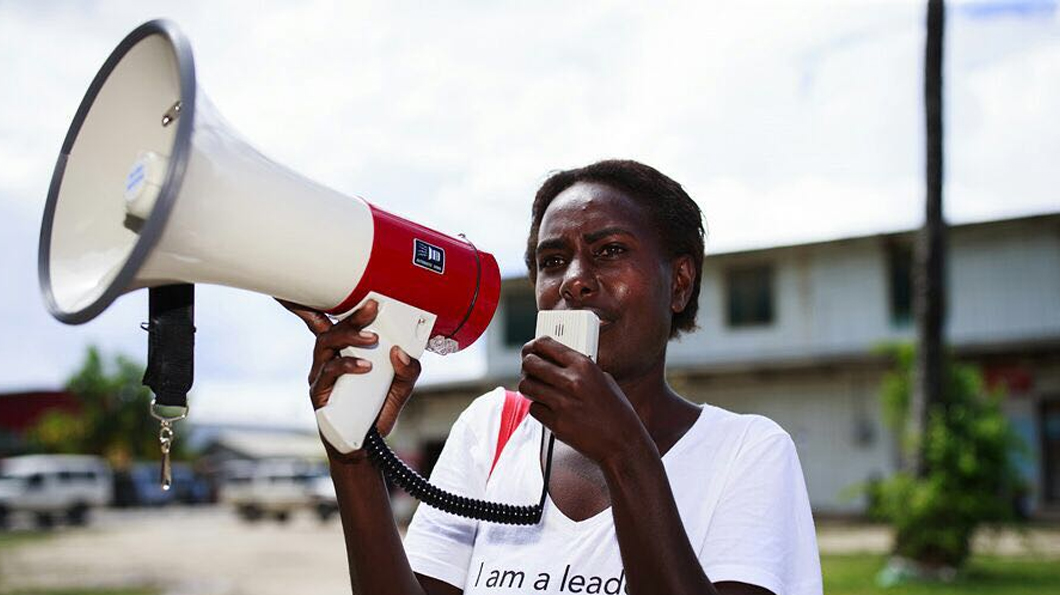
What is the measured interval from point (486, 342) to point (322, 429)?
22.3 metres

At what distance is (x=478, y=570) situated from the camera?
1848 mm

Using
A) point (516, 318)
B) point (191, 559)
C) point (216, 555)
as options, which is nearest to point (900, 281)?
A: point (516, 318)

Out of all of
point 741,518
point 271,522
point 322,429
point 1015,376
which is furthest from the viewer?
point 271,522

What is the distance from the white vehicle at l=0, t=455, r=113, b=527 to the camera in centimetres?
2656

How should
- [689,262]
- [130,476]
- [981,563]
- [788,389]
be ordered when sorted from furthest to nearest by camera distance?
[130,476] → [788,389] → [981,563] → [689,262]

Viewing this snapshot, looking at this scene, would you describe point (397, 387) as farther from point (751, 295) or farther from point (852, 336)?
point (751, 295)

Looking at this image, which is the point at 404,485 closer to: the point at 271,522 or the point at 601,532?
the point at 601,532

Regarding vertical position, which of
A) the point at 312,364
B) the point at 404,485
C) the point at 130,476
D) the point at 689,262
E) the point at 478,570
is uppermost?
the point at 130,476

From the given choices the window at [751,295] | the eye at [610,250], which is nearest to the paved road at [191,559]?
the window at [751,295]

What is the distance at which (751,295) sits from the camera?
2250 centimetres

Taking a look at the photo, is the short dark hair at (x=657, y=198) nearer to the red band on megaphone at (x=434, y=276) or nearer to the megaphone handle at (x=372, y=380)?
the red band on megaphone at (x=434, y=276)

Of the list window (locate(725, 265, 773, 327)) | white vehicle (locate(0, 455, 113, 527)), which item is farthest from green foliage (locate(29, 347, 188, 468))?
window (locate(725, 265, 773, 327))

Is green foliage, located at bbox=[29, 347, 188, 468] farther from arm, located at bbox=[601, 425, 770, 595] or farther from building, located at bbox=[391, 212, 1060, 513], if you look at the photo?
arm, located at bbox=[601, 425, 770, 595]

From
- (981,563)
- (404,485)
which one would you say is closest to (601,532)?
(404,485)
